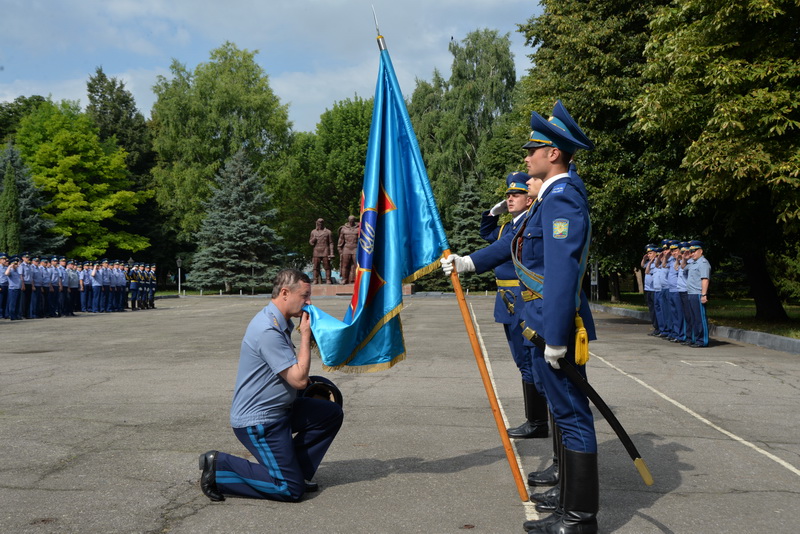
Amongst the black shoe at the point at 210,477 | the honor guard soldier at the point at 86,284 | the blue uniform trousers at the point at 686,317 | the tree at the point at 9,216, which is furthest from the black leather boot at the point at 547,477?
the tree at the point at 9,216

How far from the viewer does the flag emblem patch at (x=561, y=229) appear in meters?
4.18

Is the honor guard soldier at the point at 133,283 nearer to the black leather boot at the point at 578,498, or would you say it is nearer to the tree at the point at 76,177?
the tree at the point at 76,177

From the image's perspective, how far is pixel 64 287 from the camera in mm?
27031

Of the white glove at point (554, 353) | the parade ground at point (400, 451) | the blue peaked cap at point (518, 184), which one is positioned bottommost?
the parade ground at point (400, 451)

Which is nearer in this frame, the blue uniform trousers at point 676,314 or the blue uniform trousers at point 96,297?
Result: the blue uniform trousers at point 676,314

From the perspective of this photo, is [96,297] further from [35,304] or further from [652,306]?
[652,306]

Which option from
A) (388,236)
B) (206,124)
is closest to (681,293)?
(388,236)

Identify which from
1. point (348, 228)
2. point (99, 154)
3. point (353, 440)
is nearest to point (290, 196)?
point (99, 154)

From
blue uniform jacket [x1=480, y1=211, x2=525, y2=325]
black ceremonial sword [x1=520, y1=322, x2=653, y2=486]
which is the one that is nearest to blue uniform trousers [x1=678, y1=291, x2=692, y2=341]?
blue uniform jacket [x1=480, y1=211, x2=525, y2=325]

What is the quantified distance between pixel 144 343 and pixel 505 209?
11.1m

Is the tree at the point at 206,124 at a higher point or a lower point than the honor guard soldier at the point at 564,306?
higher

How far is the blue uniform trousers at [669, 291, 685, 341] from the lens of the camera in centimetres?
1605

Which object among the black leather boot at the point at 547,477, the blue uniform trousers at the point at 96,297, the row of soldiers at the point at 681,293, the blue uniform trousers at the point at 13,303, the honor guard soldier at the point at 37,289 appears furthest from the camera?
the blue uniform trousers at the point at 96,297

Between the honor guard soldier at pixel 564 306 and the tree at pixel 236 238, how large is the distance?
45467 millimetres
